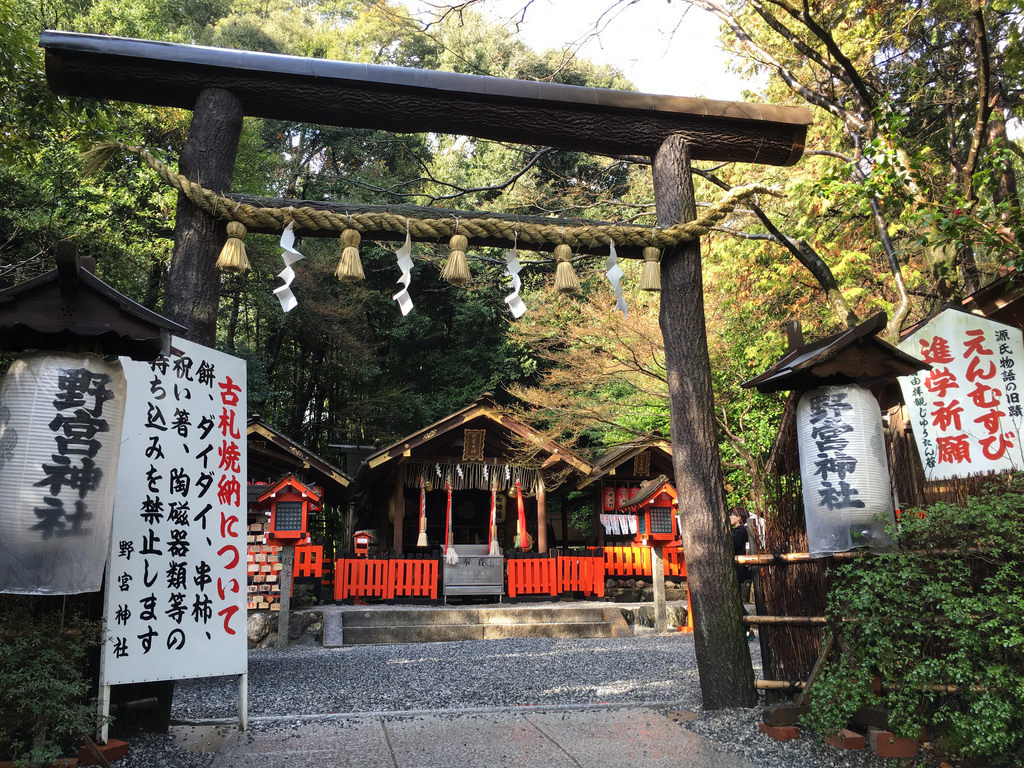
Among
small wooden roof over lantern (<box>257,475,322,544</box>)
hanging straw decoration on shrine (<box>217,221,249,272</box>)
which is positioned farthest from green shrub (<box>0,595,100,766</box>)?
small wooden roof over lantern (<box>257,475,322,544</box>)

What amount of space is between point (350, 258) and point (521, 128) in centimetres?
182

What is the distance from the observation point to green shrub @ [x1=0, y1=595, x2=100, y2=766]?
329cm

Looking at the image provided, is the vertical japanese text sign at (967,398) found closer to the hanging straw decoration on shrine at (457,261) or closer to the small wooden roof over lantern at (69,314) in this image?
the hanging straw decoration on shrine at (457,261)

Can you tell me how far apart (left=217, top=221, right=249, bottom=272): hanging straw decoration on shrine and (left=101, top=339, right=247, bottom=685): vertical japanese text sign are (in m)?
0.60

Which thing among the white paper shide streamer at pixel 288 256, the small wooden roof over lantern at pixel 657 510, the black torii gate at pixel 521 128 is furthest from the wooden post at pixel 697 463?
the small wooden roof over lantern at pixel 657 510

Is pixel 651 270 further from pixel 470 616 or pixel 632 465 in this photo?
pixel 632 465

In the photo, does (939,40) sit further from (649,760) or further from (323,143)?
(323,143)

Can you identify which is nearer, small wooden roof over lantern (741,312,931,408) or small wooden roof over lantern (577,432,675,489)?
small wooden roof over lantern (741,312,931,408)

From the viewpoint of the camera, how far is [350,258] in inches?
207

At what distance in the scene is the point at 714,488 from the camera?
5477 mm

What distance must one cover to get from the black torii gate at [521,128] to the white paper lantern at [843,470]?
805 mm

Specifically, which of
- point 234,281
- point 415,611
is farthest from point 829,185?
point 234,281

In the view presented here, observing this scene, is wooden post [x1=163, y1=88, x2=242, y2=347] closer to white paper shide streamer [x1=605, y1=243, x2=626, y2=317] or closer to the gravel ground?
the gravel ground

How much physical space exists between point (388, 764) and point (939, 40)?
36.5 feet
